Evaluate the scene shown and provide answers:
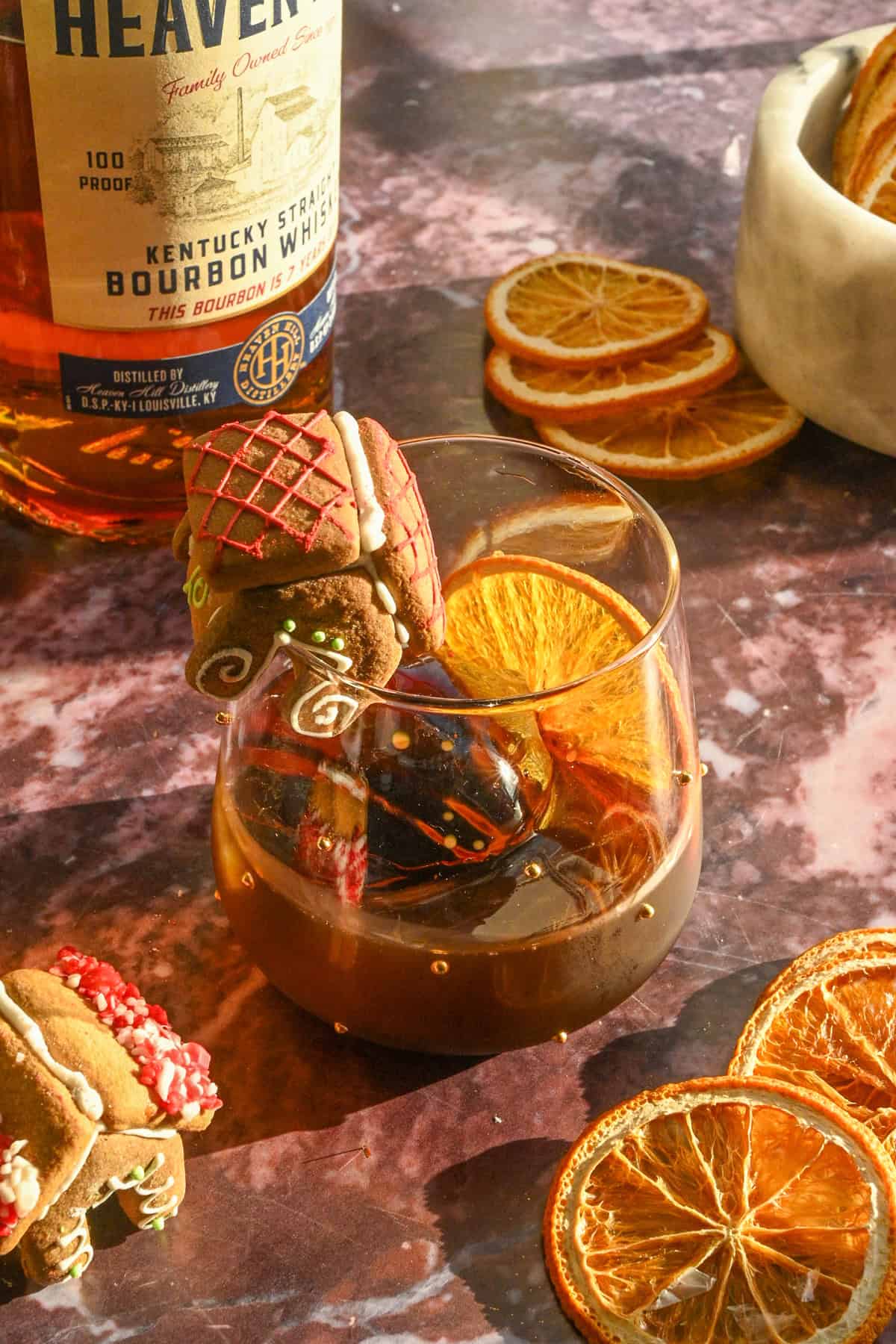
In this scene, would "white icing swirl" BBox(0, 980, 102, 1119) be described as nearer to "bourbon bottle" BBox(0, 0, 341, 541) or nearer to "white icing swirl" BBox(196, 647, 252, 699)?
"white icing swirl" BBox(196, 647, 252, 699)

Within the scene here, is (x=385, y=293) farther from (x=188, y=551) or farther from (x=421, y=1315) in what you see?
(x=421, y=1315)

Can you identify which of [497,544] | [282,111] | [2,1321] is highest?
[282,111]

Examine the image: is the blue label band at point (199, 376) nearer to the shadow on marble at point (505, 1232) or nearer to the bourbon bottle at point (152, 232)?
the bourbon bottle at point (152, 232)

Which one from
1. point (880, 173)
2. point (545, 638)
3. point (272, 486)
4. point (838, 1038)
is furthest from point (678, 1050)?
point (880, 173)

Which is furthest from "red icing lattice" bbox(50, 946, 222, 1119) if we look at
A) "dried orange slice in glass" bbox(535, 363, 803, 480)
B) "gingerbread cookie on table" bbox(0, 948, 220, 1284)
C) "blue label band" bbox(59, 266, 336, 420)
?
"dried orange slice in glass" bbox(535, 363, 803, 480)

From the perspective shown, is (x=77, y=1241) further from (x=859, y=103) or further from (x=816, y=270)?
(x=859, y=103)

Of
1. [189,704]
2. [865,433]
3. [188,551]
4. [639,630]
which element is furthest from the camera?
[865,433]

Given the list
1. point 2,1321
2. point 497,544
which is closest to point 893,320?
point 497,544

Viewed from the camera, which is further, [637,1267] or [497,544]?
[497,544]
